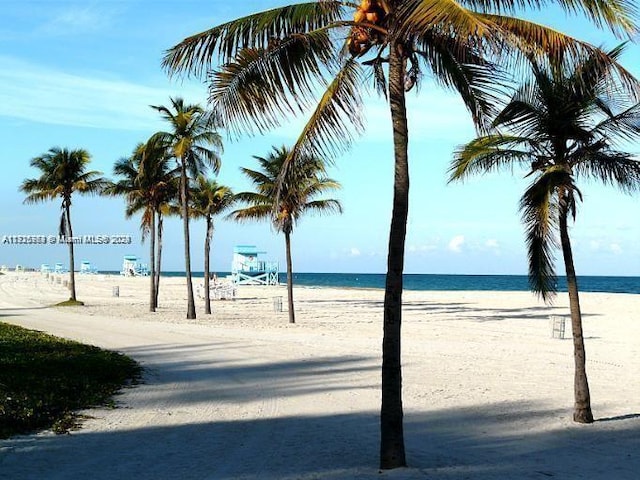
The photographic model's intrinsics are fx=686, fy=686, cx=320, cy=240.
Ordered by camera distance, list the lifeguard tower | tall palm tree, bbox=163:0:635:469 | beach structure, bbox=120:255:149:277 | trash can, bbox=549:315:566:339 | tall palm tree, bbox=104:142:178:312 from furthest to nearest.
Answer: beach structure, bbox=120:255:149:277 < the lifeguard tower < tall palm tree, bbox=104:142:178:312 < trash can, bbox=549:315:566:339 < tall palm tree, bbox=163:0:635:469

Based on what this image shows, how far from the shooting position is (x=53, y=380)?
12.0 m

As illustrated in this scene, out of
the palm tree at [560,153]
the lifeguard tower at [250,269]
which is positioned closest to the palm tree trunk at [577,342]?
the palm tree at [560,153]

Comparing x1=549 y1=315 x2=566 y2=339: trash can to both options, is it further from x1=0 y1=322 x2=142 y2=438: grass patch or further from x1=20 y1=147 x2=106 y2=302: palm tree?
x1=20 y1=147 x2=106 y2=302: palm tree

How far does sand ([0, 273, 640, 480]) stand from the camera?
23.9ft

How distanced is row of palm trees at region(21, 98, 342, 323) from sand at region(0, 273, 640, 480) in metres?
7.32

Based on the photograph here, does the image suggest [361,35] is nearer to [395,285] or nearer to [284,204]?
[395,285]

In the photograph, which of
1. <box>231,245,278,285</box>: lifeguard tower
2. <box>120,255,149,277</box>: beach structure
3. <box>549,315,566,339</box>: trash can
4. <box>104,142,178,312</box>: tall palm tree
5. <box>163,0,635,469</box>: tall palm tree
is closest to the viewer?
<box>163,0,635,469</box>: tall palm tree

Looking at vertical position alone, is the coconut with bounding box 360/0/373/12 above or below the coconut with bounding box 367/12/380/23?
above

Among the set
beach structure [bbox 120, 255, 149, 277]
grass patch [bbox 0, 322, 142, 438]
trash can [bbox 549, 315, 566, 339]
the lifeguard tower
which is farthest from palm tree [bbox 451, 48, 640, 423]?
beach structure [bbox 120, 255, 149, 277]

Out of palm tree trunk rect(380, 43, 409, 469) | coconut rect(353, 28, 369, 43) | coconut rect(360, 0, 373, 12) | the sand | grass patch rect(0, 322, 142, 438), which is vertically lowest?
the sand

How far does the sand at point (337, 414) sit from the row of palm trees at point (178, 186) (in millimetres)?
7318

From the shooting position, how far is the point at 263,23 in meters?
7.27

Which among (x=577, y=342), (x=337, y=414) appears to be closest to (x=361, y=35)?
(x=577, y=342)

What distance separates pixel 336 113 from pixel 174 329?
59.2 ft
